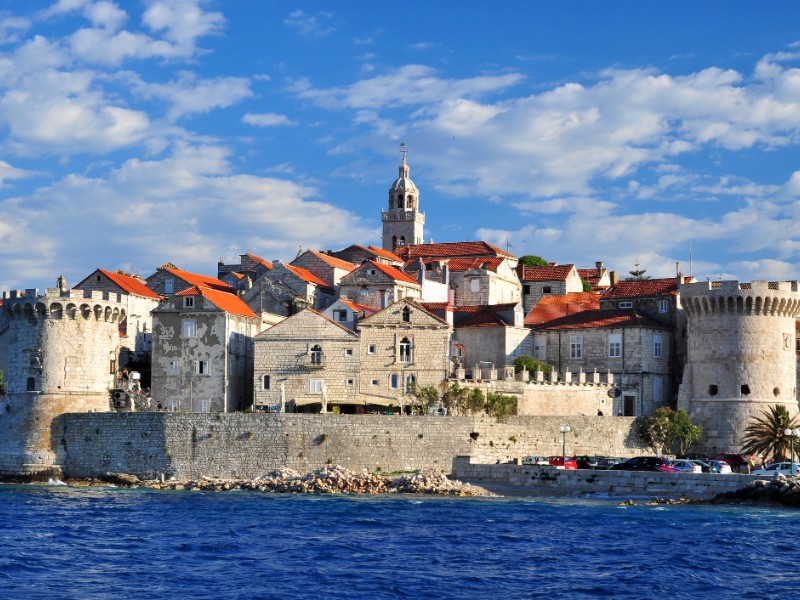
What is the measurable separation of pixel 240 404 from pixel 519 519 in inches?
966

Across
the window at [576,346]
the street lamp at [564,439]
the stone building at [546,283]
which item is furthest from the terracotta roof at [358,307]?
the stone building at [546,283]

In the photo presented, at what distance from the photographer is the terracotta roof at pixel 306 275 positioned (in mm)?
78012

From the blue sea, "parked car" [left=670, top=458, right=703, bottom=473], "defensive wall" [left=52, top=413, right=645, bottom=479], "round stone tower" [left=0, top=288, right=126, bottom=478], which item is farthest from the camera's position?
"round stone tower" [left=0, top=288, right=126, bottom=478]

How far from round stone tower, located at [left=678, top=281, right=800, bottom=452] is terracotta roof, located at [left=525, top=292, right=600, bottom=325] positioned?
9.36 m

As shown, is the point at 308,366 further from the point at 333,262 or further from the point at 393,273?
the point at 333,262

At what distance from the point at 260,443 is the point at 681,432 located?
71.6ft

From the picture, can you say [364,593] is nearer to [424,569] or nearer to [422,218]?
[424,569]

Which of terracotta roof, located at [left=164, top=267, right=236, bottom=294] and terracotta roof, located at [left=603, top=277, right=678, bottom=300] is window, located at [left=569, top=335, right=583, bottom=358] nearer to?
terracotta roof, located at [left=603, top=277, right=678, bottom=300]

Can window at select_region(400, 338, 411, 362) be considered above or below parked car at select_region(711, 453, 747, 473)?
above

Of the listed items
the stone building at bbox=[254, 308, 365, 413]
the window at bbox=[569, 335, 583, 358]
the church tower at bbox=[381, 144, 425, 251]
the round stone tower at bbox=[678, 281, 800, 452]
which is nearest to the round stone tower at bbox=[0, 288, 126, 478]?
the stone building at bbox=[254, 308, 365, 413]

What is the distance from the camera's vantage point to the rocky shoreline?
5747 centimetres

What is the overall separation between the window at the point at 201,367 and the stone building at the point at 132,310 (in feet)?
22.8

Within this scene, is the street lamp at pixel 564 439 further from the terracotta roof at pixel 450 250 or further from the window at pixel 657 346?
the terracotta roof at pixel 450 250

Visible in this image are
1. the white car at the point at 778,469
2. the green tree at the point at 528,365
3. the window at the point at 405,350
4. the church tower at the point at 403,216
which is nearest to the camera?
the white car at the point at 778,469
